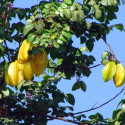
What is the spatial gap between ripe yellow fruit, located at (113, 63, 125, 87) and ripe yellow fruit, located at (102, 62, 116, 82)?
0.03 m

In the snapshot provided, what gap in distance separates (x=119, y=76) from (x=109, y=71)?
0.09m

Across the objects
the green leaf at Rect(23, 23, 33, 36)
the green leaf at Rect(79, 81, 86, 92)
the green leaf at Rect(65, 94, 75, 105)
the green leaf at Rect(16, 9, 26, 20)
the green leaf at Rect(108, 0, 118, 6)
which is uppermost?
the green leaf at Rect(16, 9, 26, 20)

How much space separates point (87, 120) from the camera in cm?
395

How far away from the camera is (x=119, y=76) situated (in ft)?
11.5

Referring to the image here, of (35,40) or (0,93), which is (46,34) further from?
(0,93)

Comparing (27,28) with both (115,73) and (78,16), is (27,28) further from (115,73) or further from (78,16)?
(115,73)

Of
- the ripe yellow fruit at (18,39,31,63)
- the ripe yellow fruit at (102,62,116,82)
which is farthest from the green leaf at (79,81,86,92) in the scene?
the ripe yellow fruit at (18,39,31,63)

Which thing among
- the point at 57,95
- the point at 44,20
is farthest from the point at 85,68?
the point at 44,20

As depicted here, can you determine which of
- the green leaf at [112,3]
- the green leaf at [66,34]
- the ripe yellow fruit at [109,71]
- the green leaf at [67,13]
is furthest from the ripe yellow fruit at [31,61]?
the green leaf at [112,3]

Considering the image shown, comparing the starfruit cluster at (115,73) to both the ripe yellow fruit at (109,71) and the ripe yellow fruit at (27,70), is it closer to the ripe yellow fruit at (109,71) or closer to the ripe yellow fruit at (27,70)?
the ripe yellow fruit at (109,71)

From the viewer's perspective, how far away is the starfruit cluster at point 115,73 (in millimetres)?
3506

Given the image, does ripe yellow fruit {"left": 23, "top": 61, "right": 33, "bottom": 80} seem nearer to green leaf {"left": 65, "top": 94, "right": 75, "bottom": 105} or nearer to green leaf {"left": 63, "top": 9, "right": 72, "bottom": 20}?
green leaf {"left": 63, "top": 9, "right": 72, "bottom": 20}

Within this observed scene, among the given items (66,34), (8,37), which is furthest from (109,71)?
(8,37)

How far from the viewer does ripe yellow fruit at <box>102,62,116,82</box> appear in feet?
11.6
